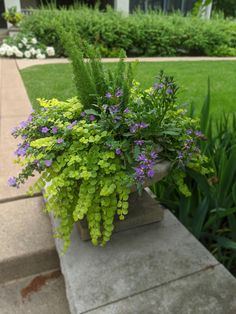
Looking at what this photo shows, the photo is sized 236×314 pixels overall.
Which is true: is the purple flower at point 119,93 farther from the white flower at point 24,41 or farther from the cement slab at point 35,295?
the white flower at point 24,41

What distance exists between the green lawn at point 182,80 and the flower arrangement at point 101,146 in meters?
1.95

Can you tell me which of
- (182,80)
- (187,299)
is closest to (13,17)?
(182,80)

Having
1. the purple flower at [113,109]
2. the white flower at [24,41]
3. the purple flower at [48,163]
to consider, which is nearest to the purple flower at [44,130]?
the purple flower at [48,163]

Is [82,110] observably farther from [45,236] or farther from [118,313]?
[118,313]

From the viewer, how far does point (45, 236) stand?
1993 millimetres

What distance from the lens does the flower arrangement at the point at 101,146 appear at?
155cm

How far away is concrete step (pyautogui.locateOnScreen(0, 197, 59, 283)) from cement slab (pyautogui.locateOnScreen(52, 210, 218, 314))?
0.17 meters

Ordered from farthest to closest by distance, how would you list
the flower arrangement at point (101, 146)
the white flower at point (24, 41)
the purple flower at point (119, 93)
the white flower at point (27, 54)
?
the white flower at point (24, 41) < the white flower at point (27, 54) < the purple flower at point (119, 93) < the flower arrangement at point (101, 146)

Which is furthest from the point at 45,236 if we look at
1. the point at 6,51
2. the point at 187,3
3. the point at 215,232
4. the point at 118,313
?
the point at 187,3

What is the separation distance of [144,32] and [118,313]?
9139 millimetres

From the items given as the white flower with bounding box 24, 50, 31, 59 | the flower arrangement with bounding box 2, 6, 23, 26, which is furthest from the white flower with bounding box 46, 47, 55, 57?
the flower arrangement with bounding box 2, 6, 23, 26

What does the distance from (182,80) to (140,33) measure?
3.98 metres

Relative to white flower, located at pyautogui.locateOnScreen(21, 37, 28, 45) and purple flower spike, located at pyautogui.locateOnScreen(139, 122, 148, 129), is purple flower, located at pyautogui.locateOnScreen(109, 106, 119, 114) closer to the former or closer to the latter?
purple flower spike, located at pyautogui.locateOnScreen(139, 122, 148, 129)

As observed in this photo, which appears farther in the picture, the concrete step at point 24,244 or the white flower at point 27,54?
the white flower at point 27,54
